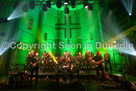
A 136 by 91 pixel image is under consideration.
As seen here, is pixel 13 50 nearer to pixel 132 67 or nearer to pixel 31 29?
pixel 31 29

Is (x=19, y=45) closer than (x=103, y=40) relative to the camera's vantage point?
Yes

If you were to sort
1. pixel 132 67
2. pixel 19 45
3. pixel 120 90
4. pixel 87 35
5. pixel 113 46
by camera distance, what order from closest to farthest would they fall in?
pixel 120 90, pixel 132 67, pixel 19 45, pixel 113 46, pixel 87 35

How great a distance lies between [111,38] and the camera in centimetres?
904

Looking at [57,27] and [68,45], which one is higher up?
[57,27]

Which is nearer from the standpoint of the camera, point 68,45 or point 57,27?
point 68,45

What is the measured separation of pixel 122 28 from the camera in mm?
7469

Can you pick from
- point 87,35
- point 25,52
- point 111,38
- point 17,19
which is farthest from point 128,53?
point 17,19

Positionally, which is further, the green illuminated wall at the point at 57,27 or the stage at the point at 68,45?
the green illuminated wall at the point at 57,27

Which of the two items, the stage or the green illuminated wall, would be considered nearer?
the stage

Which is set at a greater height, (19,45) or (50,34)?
(50,34)

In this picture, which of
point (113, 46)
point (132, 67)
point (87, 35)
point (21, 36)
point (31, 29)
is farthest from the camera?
point (87, 35)

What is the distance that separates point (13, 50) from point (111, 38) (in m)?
9.84

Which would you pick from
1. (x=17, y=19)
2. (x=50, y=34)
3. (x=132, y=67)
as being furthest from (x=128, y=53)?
(x=17, y=19)

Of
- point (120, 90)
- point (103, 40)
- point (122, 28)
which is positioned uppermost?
point (122, 28)
